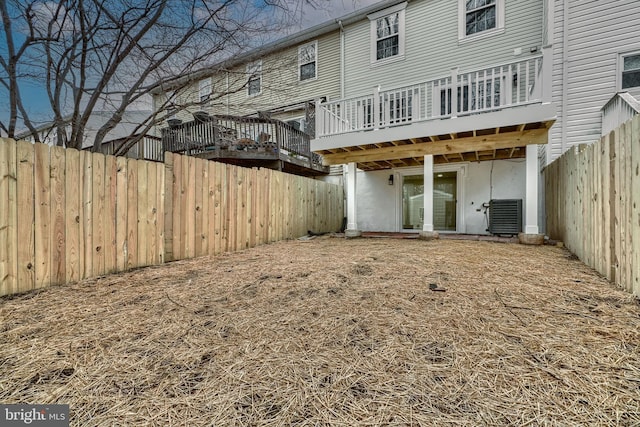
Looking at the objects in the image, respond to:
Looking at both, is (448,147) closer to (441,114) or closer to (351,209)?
(441,114)

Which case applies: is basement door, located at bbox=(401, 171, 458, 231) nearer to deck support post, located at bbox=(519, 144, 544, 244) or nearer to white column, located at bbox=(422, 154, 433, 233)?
white column, located at bbox=(422, 154, 433, 233)

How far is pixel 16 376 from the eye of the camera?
122 cm

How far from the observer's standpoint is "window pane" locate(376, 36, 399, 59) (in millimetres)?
8781

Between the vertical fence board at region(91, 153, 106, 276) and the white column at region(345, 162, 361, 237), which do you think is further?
the white column at region(345, 162, 361, 237)

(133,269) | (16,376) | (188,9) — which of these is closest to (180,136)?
(188,9)

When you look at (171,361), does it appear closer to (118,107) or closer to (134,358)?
(134,358)

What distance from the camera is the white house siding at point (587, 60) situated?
6.04 m

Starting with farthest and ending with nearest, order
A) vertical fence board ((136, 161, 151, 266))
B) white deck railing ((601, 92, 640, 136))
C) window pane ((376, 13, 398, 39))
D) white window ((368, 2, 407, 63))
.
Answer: window pane ((376, 13, 398, 39)), white window ((368, 2, 407, 63)), white deck railing ((601, 92, 640, 136)), vertical fence board ((136, 161, 151, 266))

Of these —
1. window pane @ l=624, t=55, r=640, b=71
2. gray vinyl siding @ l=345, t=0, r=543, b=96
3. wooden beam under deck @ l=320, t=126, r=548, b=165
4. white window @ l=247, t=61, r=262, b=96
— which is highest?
gray vinyl siding @ l=345, t=0, r=543, b=96

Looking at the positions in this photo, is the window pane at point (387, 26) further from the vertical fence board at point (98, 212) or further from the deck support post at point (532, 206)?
the vertical fence board at point (98, 212)

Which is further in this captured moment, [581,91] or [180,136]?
[180,136]

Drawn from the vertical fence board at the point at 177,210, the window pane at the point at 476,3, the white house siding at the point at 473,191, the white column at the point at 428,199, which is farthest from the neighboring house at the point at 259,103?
the window pane at the point at 476,3

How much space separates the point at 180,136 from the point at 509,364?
9218 mm

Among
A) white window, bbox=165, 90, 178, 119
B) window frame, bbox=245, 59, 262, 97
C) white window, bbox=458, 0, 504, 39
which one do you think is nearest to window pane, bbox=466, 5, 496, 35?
white window, bbox=458, 0, 504, 39
